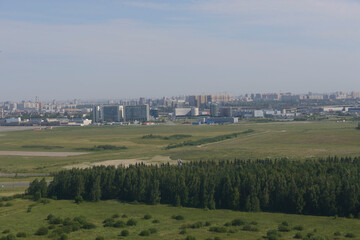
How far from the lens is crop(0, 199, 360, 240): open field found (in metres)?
22.1

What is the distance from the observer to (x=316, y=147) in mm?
57812

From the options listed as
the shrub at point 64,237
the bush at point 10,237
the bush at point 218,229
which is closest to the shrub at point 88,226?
the shrub at point 64,237

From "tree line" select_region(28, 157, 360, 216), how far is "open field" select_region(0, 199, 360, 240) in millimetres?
953

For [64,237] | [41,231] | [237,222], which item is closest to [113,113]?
[237,222]

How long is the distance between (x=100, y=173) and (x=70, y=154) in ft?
93.2

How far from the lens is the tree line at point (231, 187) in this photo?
86.4 feet

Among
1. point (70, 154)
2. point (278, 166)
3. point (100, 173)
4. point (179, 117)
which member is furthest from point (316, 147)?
point (179, 117)

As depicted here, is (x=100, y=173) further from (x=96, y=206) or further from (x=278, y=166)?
(x=278, y=166)

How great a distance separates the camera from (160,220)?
25.1 meters

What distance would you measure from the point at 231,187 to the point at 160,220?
5218 millimetres

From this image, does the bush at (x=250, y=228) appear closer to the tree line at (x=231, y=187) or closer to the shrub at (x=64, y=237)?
the tree line at (x=231, y=187)

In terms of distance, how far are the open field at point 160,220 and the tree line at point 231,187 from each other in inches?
37.5

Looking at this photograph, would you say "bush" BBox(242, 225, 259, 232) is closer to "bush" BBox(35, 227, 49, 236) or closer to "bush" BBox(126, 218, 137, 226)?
"bush" BBox(126, 218, 137, 226)

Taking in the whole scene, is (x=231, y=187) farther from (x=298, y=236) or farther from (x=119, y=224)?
(x=119, y=224)
